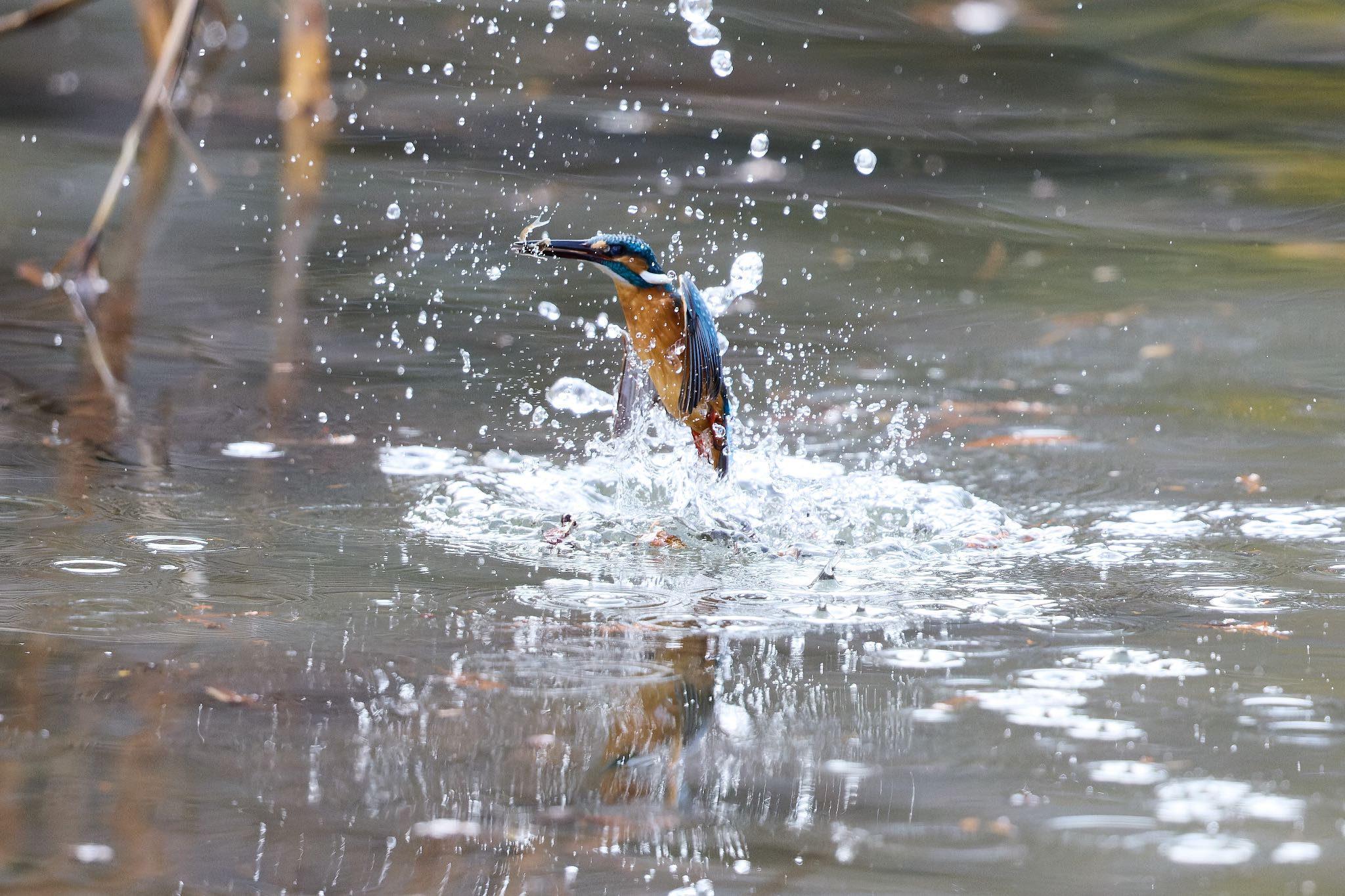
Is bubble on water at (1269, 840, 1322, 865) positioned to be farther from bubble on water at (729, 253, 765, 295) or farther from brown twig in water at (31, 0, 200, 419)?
brown twig in water at (31, 0, 200, 419)

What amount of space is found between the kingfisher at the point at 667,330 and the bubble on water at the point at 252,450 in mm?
1070

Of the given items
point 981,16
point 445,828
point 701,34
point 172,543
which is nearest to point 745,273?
point 172,543

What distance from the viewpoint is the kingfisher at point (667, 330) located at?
2916mm

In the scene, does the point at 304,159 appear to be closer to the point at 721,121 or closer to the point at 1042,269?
the point at 721,121

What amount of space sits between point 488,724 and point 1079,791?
765 mm

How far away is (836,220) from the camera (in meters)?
6.39

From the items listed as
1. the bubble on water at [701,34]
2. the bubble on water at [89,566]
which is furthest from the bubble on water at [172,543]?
the bubble on water at [701,34]

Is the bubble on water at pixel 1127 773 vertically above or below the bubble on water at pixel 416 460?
below

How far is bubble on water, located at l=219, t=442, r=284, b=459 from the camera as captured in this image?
12.5 feet

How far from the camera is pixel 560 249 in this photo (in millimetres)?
2838

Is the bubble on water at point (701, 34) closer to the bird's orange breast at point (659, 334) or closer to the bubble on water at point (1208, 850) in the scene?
the bird's orange breast at point (659, 334)

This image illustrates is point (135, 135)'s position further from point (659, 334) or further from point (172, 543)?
point (659, 334)

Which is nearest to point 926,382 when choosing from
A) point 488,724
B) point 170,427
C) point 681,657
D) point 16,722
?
point 170,427

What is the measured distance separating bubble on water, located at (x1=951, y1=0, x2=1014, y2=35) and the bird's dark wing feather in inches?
202
